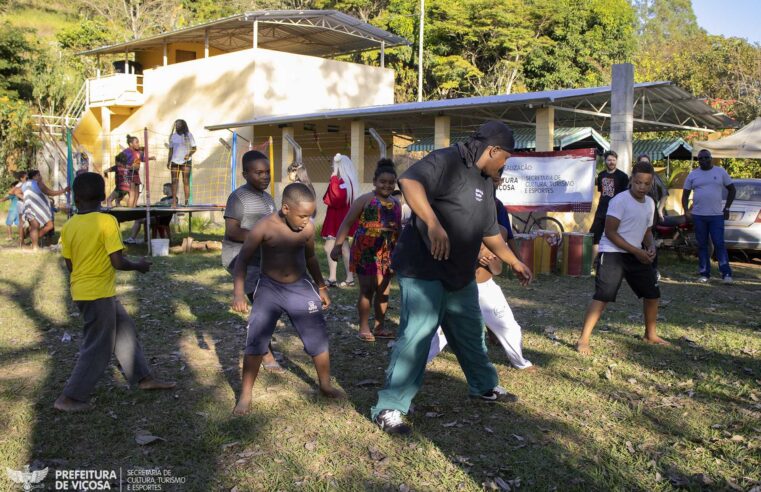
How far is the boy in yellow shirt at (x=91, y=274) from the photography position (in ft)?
15.4

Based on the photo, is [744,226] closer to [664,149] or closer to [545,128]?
[545,128]

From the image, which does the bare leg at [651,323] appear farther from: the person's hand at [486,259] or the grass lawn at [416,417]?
the person's hand at [486,259]

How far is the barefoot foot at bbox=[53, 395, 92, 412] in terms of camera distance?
4.73 m

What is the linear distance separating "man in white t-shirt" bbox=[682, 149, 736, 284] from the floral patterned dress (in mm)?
6068

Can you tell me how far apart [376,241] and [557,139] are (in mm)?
15685

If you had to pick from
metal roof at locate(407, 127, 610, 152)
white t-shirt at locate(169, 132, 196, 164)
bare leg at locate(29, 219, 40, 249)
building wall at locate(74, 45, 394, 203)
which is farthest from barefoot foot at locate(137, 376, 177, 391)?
building wall at locate(74, 45, 394, 203)

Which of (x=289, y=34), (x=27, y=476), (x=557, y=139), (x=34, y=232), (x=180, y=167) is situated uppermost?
(x=289, y=34)

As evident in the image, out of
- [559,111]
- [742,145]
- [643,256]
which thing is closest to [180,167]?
[559,111]

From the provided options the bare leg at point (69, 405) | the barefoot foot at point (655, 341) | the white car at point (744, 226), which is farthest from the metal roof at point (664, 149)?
the bare leg at point (69, 405)

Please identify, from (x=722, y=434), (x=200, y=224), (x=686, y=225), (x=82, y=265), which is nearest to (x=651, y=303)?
(x=722, y=434)

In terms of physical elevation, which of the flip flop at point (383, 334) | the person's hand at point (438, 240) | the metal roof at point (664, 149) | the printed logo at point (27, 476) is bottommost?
the printed logo at point (27, 476)

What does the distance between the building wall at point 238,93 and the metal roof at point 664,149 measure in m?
9.31

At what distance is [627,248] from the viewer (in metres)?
6.16

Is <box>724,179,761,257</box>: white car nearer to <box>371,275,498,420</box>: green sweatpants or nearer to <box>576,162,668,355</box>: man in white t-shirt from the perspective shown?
<box>576,162,668,355</box>: man in white t-shirt
